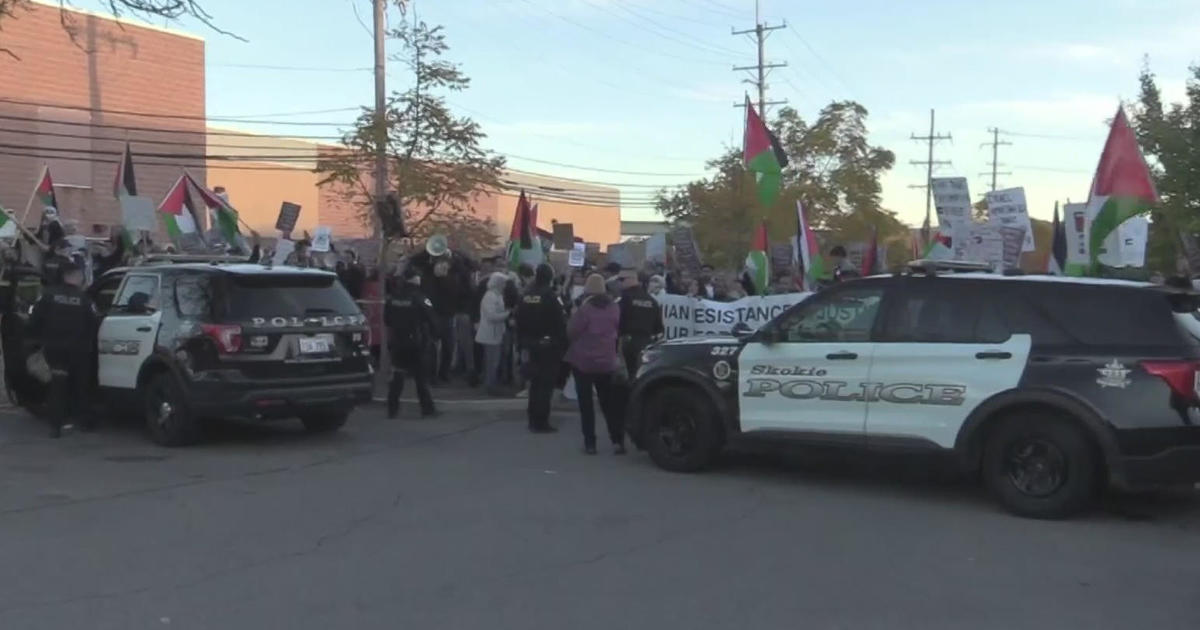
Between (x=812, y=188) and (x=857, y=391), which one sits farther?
(x=812, y=188)

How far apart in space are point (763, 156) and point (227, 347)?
297 inches

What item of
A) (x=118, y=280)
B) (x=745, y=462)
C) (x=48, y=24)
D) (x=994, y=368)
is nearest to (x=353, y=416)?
(x=118, y=280)

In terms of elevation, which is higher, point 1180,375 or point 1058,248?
point 1058,248

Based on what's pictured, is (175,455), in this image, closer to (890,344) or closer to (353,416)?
(353,416)

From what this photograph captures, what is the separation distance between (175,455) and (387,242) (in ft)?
19.2

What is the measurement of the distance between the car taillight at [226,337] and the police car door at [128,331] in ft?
2.69

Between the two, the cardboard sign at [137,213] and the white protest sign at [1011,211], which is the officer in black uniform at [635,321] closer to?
the white protest sign at [1011,211]

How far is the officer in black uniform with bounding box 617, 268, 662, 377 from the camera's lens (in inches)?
505

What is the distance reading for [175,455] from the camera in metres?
11.3

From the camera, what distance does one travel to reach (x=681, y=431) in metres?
10.5

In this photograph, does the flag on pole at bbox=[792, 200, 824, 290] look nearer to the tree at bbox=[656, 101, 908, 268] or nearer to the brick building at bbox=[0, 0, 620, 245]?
the brick building at bbox=[0, 0, 620, 245]

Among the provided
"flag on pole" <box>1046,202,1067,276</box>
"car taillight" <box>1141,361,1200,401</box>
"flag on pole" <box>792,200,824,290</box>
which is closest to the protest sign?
"flag on pole" <box>792,200,824,290</box>

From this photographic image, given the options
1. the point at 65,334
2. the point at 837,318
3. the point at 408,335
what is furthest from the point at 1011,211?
the point at 65,334

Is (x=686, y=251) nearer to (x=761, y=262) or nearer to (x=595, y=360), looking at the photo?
(x=761, y=262)
